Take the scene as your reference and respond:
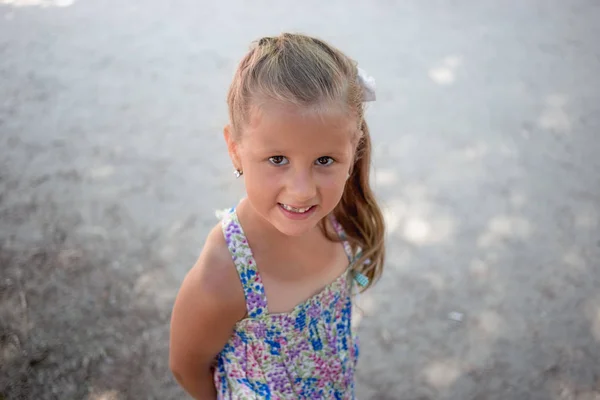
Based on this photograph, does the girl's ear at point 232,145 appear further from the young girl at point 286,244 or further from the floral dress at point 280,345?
the floral dress at point 280,345

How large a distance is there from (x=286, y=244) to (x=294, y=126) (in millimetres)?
392

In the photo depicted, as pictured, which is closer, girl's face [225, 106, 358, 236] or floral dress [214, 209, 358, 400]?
girl's face [225, 106, 358, 236]

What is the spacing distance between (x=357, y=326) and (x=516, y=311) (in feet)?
2.00

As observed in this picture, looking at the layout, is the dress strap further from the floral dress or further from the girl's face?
the girl's face

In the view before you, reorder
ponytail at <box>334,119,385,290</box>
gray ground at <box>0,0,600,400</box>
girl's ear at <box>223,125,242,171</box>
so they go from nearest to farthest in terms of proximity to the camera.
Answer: girl's ear at <box>223,125,242,171</box> < ponytail at <box>334,119,385,290</box> < gray ground at <box>0,0,600,400</box>

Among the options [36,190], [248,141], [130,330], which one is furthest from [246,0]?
[248,141]

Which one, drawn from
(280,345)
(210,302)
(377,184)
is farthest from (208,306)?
(377,184)

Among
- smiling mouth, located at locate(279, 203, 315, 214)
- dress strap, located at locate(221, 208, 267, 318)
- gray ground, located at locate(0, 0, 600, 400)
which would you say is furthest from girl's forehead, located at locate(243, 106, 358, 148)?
gray ground, located at locate(0, 0, 600, 400)

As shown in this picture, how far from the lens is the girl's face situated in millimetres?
1267

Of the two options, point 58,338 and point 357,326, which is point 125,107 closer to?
point 58,338

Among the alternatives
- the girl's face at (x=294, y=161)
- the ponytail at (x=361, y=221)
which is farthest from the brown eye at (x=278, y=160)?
the ponytail at (x=361, y=221)

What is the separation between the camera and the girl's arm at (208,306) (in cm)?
144

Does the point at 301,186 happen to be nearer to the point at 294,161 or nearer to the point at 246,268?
the point at 294,161

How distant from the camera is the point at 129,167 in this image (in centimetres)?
323
